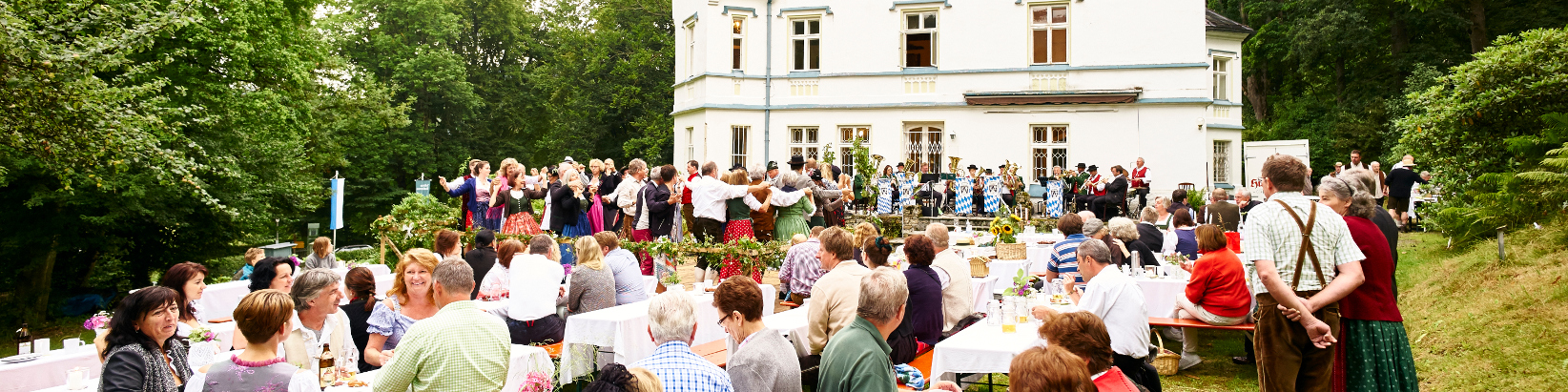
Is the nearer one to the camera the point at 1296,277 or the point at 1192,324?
the point at 1296,277

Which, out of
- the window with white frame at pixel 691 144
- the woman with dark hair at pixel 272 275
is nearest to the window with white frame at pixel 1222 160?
the window with white frame at pixel 691 144

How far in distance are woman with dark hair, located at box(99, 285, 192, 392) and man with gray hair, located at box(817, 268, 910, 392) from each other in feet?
9.90

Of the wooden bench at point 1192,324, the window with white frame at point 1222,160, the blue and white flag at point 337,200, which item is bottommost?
the wooden bench at point 1192,324

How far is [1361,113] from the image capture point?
29953 millimetres

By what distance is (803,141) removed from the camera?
24766mm

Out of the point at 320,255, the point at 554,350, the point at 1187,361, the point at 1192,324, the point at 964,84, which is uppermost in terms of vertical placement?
the point at 964,84

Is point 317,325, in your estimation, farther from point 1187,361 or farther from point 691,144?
point 691,144

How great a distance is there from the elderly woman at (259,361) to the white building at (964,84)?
20348 millimetres

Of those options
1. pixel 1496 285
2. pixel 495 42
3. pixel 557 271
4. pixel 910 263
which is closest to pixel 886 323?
pixel 910 263

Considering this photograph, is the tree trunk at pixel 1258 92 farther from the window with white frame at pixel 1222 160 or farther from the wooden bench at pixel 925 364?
the wooden bench at pixel 925 364

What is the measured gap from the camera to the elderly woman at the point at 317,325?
17.1ft

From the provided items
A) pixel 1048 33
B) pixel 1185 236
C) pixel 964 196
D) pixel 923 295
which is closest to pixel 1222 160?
pixel 1048 33

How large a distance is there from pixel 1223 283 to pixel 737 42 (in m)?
18.3

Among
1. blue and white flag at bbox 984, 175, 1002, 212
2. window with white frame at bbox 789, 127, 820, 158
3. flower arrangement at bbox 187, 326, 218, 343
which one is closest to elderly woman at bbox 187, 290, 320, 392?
flower arrangement at bbox 187, 326, 218, 343
